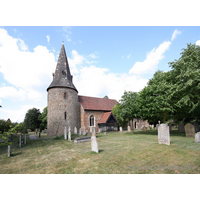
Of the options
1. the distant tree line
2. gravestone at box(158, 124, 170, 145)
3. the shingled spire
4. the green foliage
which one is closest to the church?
the shingled spire

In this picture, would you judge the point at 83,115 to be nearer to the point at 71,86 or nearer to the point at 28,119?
the point at 71,86

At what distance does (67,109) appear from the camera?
23141 millimetres

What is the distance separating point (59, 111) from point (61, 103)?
162cm

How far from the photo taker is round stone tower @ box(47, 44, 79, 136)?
864 inches

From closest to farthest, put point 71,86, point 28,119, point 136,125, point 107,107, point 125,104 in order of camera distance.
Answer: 1. point 125,104
2. point 71,86
3. point 107,107
4. point 136,125
5. point 28,119

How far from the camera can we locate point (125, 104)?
757 inches

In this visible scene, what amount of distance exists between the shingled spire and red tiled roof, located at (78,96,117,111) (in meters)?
4.98

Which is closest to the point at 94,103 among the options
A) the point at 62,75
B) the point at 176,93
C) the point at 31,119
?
the point at 62,75

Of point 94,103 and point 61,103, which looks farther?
point 94,103

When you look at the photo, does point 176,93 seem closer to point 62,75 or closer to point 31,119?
point 62,75

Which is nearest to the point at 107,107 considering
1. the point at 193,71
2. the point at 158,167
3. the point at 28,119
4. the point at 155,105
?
the point at 155,105

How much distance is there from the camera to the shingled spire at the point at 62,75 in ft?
77.3

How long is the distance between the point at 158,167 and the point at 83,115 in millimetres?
22116

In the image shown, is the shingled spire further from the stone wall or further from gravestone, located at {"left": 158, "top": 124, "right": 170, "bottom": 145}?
gravestone, located at {"left": 158, "top": 124, "right": 170, "bottom": 145}
